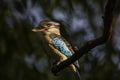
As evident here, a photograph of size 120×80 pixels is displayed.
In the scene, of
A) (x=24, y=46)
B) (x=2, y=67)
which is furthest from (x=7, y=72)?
(x=24, y=46)

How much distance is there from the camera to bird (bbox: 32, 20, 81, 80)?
336 centimetres

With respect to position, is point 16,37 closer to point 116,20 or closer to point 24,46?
point 24,46

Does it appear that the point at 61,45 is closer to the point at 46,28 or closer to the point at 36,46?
the point at 46,28

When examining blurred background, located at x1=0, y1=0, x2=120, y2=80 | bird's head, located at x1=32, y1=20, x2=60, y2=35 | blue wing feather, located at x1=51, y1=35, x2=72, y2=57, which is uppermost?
bird's head, located at x1=32, y1=20, x2=60, y2=35

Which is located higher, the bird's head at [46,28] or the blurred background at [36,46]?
the bird's head at [46,28]

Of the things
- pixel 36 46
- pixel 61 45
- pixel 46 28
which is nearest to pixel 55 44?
pixel 61 45

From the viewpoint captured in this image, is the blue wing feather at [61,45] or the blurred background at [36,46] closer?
the blue wing feather at [61,45]

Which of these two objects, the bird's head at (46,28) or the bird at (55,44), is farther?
the bird's head at (46,28)

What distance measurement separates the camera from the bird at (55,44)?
3.36m

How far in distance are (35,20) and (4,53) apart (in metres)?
0.46

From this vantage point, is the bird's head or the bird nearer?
the bird

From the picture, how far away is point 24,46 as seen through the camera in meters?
5.05

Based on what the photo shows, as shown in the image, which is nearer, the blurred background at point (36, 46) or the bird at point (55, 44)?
the bird at point (55, 44)

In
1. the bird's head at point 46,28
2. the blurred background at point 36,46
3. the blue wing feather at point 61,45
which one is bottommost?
the blurred background at point 36,46
